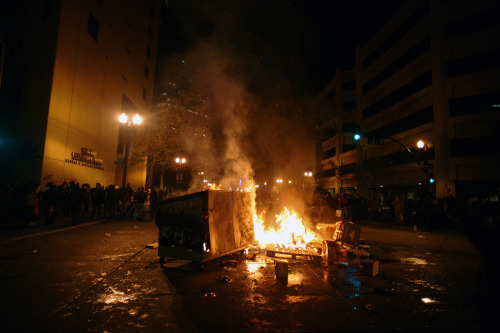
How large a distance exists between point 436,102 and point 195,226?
28644mm

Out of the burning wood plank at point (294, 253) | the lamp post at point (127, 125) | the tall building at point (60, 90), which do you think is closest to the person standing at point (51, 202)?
the lamp post at point (127, 125)

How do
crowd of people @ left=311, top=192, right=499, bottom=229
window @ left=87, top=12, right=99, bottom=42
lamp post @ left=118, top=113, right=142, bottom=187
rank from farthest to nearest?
window @ left=87, top=12, right=99, bottom=42
lamp post @ left=118, top=113, right=142, bottom=187
crowd of people @ left=311, top=192, right=499, bottom=229

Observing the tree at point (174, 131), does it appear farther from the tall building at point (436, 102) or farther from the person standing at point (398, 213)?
the person standing at point (398, 213)

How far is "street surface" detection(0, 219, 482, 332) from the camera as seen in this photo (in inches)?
130

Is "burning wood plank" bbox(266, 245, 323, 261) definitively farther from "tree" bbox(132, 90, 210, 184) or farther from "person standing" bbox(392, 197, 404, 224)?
"tree" bbox(132, 90, 210, 184)

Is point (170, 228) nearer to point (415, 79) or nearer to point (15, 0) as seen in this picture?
point (15, 0)

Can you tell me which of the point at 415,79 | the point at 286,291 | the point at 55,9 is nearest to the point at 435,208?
the point at 286,291

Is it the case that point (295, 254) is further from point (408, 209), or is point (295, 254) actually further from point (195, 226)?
point (408, 209)

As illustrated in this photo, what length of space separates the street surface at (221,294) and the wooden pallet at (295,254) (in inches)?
8.2

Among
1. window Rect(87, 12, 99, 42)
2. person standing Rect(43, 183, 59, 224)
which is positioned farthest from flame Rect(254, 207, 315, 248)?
window Rect(87, 12, 99, 42)

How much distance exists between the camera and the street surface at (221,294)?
3.31m

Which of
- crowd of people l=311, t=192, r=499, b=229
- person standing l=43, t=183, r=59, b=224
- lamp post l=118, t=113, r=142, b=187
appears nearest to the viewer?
person standing l=43, t=183, r=59, b=224

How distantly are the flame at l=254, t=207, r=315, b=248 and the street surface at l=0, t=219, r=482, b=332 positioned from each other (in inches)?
53.7

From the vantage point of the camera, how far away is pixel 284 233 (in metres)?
9.02
